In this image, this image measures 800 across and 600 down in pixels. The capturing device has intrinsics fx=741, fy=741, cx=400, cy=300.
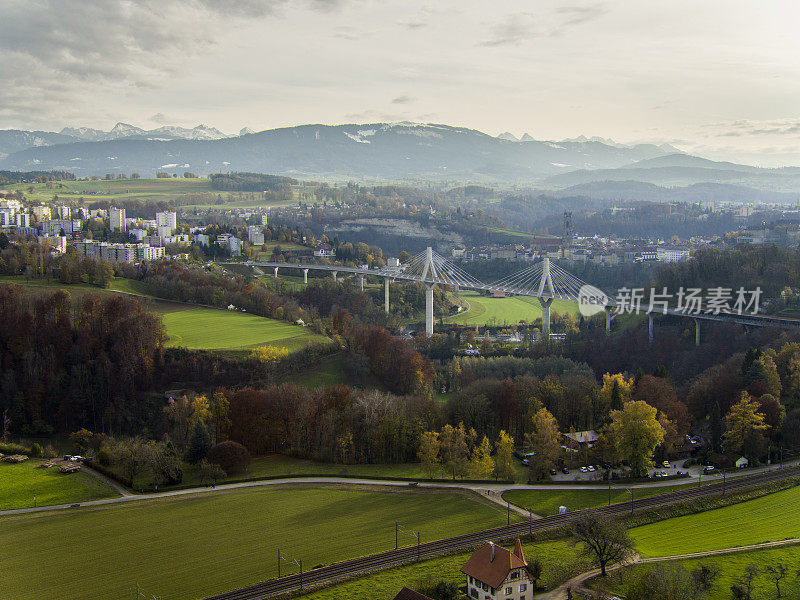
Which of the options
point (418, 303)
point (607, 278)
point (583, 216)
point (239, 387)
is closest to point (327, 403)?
point (239, 387)

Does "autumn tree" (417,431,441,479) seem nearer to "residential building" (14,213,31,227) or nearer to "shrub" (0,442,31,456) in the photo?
"shrub" (0,442,31,456)

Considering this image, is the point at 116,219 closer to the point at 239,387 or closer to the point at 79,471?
the point at 239,387

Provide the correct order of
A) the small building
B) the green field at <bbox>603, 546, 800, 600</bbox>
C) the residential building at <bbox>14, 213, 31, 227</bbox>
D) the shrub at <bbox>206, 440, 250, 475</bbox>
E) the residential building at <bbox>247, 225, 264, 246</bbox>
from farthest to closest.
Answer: the residential building at <bbox>247, 225, 264, 246</bbox>, the residential building at <bbox>14, 213, 31, 227</bbox>, the shrub at <bbox>206, 440, 250, 475</bbox>, the green field at <bbox>603, 546, 800, 600</bbox>, the small building

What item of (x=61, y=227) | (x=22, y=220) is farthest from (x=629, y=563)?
(x=22, y=220)

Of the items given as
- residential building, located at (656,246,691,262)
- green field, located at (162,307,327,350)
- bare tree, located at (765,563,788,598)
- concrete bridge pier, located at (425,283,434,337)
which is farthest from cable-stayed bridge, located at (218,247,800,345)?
bare tree, located at (765,563,788,598)

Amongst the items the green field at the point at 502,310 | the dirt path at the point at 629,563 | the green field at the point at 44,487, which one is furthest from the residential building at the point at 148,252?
the dirt path at the point at 629,563

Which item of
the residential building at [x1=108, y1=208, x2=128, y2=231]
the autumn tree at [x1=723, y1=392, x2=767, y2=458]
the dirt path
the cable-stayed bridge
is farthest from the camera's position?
the residential building at [x1=108, y1=208, x2=128, y2=231]

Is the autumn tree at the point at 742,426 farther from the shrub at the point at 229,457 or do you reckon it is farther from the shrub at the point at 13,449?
the shrub at the point at 13,449
